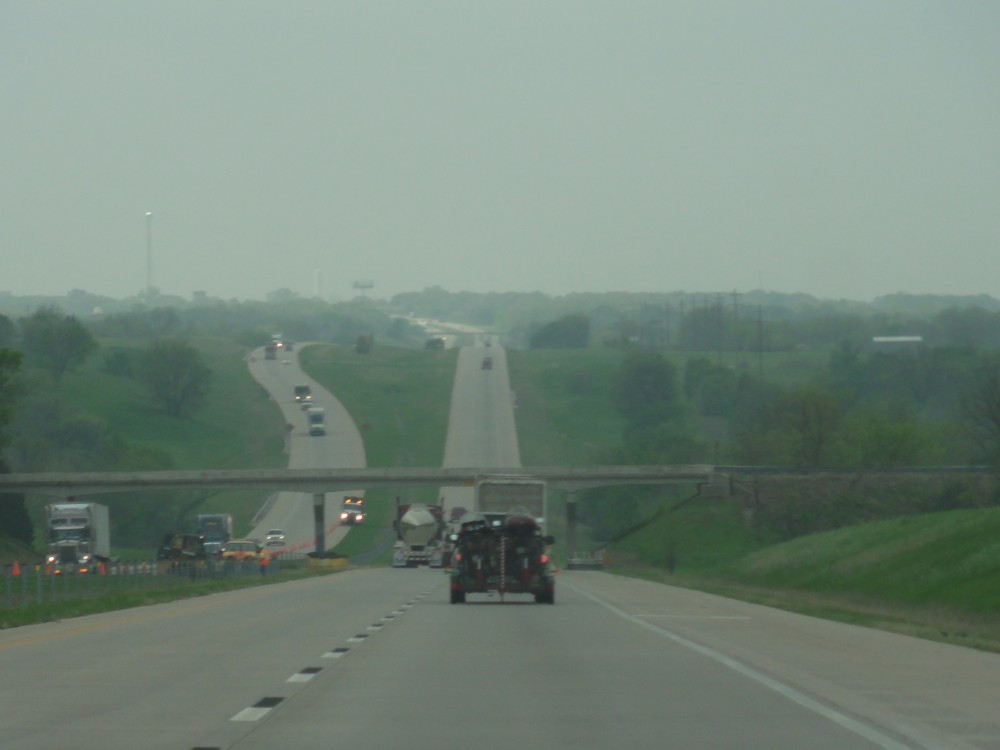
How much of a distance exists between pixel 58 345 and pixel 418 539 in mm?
112135

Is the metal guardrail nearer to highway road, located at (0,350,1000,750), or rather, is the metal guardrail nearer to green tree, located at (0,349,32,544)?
highway road, located at (0,350,1000,750)

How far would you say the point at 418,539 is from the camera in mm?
87750

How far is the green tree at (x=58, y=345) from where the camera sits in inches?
7357

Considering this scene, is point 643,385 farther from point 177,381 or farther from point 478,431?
point 177,381

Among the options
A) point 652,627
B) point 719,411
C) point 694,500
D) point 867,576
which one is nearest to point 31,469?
point 694,500

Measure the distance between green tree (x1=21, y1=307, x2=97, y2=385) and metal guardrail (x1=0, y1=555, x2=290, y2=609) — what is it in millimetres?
125476

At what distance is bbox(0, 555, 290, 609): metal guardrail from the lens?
3153 cm

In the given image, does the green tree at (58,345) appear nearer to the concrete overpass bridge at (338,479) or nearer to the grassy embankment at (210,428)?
the grassy embankment at (210,428)

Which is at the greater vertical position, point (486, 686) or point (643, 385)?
point (643, 385)

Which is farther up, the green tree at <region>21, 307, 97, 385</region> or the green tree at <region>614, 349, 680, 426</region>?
the green tree at <region>21, 307, 97, 385</region>

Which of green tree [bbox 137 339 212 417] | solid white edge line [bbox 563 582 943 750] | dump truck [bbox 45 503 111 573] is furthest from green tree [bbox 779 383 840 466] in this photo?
solid white edge line [bbox 563 582 943 750]

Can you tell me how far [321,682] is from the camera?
574 inches

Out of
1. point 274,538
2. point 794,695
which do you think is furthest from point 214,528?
point 794,695

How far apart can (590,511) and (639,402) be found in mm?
55730
